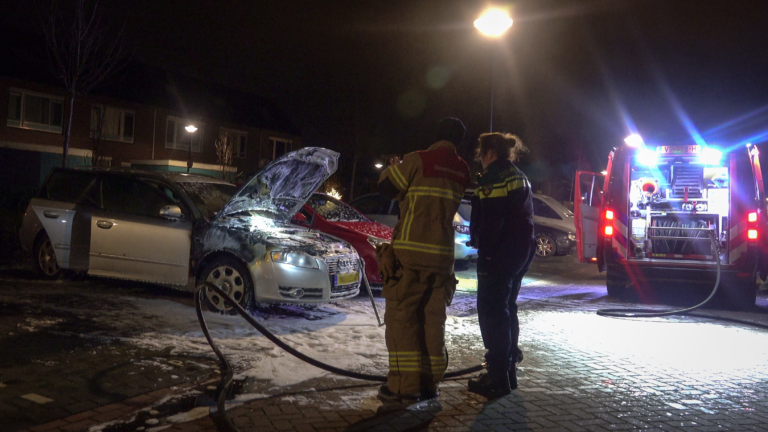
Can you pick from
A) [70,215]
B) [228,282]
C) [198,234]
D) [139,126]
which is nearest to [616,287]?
[228,282]

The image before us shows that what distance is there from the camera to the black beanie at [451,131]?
4.78 m

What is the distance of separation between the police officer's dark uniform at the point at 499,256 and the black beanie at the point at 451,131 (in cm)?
36

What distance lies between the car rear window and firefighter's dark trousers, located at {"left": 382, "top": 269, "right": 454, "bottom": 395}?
18.4 feet

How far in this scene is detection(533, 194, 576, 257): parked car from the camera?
1669 cm

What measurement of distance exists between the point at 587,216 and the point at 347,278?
192 inches

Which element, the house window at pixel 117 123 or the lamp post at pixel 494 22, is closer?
the lamp post at pixel 494 22

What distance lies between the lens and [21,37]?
102 feet

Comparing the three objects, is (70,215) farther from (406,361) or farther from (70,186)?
Result: (406,361)

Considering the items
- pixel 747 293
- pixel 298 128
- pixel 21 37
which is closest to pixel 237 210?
pixel 747 293

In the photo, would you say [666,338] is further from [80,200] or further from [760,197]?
[80,200]

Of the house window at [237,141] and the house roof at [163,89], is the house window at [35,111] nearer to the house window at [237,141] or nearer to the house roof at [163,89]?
the house roof at [163,89]

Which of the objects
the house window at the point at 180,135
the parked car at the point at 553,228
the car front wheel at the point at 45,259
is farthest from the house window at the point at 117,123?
the car front wheel at the point at 45,259

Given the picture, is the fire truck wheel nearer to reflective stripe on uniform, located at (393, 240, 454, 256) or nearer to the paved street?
the paved street

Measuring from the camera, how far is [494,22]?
10.5 metres
